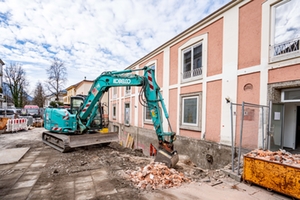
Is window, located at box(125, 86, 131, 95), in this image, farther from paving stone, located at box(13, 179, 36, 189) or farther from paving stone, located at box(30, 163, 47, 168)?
paving stone, located at box(13, 179, 36, 189)

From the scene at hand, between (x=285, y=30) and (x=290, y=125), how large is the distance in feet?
10.6

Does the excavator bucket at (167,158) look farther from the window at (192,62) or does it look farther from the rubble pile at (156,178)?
the window at (192,62)

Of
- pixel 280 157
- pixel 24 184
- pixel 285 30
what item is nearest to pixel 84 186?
pixel 24 184

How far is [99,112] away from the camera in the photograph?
786 centimetres

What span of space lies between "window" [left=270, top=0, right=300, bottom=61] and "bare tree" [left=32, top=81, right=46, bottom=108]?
42.7 meters

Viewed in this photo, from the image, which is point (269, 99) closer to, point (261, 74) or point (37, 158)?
point (261, 74)

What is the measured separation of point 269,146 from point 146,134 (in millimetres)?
7471

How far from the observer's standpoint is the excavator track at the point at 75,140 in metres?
6.42

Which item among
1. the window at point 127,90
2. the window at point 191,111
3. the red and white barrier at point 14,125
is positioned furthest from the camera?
the window at point 127,90

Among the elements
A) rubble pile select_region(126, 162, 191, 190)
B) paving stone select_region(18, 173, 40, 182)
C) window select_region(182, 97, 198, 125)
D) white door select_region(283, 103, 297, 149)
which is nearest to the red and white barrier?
paving stone select_region(18, 173, 40, 182)

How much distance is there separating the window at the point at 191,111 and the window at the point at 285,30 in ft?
10.5

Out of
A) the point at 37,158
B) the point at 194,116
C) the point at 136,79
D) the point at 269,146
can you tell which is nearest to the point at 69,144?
the point at 37,158

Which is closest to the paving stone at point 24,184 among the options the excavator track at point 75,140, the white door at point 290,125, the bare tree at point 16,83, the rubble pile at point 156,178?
the excavator track at point 75,140

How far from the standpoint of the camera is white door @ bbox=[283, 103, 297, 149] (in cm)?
553
